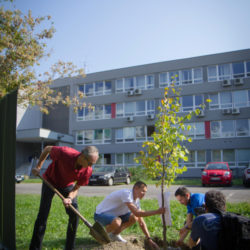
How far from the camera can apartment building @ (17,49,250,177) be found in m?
26.7

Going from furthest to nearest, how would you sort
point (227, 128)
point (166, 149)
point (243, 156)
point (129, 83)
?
1. point (129, 83)
2. point (227, 128)
3. point (243, 156)
4. point (166, 149)

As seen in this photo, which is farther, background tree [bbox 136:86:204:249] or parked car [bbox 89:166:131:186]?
parked car [bbox 89:166:131:186]

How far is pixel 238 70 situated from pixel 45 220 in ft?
92.4

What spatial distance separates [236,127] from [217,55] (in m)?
8.12

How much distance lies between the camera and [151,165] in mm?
3885

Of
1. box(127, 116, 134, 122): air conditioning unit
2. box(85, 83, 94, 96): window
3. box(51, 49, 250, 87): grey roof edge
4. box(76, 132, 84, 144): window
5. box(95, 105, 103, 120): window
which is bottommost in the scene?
box(76, 132, 84, 144): window

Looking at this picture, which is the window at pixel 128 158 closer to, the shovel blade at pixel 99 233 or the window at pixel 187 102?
the window at pixel 187 102

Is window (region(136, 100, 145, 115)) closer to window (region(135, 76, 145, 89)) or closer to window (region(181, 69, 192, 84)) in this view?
window (region(135, 76, 145, 89))

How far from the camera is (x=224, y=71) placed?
27.9 meters

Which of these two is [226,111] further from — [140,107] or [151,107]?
[140,107]

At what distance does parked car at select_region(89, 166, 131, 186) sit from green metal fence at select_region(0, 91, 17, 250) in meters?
15.2

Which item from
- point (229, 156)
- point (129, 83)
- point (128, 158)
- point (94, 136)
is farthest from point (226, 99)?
point (94, 136)

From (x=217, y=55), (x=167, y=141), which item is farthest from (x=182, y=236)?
A: (x=217, y=55)

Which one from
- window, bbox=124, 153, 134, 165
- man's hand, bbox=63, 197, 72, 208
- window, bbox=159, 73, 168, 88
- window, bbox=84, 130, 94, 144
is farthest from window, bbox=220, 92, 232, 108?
man's hand, bbox=63, 197, 72, 208
